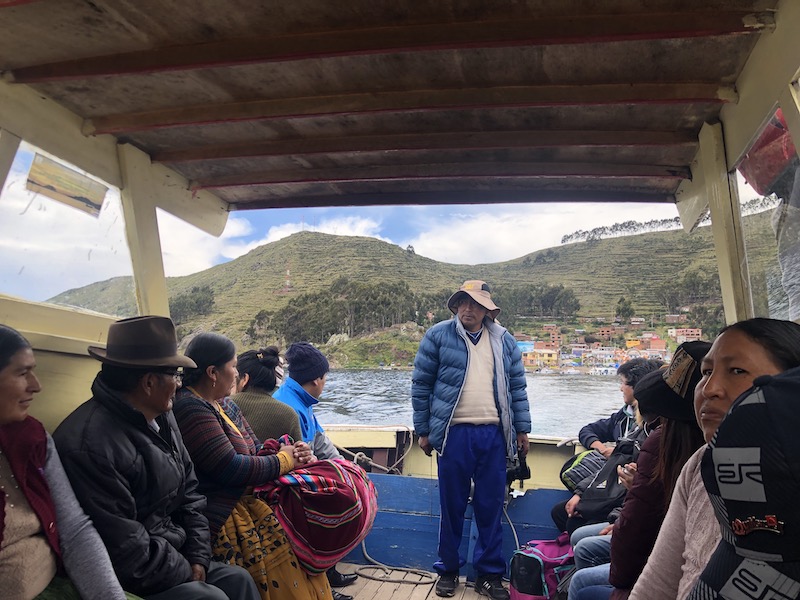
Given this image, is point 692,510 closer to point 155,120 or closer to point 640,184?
point 640,184

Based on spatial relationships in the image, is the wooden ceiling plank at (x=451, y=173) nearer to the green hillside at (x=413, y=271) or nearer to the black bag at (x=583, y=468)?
the green hillside at (x=413, y=271)

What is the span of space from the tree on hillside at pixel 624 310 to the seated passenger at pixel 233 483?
9.15ft

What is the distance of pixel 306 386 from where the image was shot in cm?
349

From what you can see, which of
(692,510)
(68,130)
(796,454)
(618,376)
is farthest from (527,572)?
(68,130)

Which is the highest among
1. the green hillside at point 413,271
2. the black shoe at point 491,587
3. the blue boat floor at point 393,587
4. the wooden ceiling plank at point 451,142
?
the wooden ceiling plank at point 451,142

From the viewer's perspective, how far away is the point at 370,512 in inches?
99.3

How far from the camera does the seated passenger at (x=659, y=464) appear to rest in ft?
5.70

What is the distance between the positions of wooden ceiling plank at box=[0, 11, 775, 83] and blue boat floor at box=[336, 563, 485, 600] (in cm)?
271

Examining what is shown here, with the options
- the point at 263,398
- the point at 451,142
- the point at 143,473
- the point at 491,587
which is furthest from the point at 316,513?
the point at 451,142

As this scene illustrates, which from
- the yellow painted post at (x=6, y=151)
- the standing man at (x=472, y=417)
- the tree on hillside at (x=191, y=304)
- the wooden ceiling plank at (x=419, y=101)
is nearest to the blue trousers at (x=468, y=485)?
the standing man at (x=472, y=417)

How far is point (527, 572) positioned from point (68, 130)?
9.48ft

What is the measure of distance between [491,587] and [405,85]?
8.40 feet

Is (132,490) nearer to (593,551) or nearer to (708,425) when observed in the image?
(708,425)

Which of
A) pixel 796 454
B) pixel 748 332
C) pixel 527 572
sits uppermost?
pixel 748 332
